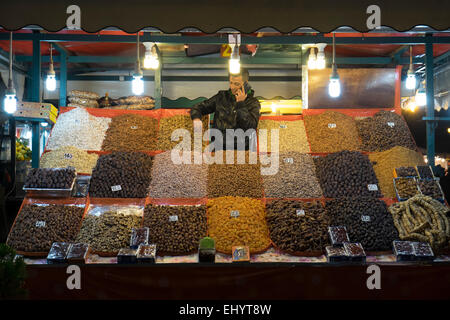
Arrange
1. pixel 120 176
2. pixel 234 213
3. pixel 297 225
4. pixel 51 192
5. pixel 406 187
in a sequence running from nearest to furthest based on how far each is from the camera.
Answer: pixel 297 225 < pixel 234 213 < pixel 51 192 < pixel 406 187 < pixel 120 176

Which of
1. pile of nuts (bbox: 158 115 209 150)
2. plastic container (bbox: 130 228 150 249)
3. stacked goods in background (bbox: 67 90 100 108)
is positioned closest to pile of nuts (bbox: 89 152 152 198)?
pile of nuts (bbox: 158 115 209 150)

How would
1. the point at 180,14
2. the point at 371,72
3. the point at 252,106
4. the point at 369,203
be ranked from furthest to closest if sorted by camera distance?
the point at 371,72, the point at 252,106, the point at 369,203, the point at 180,14

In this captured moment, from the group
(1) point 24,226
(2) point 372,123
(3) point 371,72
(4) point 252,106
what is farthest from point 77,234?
(3) point 371,72

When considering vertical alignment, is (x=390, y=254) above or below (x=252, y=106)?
below

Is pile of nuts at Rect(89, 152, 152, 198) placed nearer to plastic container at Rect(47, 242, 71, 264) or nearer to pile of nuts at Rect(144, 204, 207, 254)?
pile of nuts at Rect(144, 204, 207, 254)

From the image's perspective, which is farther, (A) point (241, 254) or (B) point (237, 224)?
(B) point (237, 224)

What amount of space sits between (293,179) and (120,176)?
6.00ft

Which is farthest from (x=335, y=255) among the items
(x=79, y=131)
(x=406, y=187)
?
(x=79, y=131)

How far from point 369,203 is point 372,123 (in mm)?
1810

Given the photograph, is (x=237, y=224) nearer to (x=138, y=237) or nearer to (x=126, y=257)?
(x=138, y=237)

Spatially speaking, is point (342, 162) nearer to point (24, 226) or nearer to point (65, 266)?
point (65, 266)

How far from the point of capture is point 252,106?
5.11 m

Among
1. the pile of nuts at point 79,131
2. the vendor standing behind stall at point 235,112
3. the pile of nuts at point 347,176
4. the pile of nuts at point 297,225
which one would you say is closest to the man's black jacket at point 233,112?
the vendor standing behind stall at point 235,112

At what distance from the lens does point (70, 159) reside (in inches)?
182
